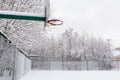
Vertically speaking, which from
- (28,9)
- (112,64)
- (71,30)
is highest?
(71,30)

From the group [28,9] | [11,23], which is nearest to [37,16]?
[11,23]

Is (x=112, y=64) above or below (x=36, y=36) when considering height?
below

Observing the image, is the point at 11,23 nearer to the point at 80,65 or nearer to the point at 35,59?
the point at 35,59

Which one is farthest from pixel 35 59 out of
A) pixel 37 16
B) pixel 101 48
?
pixel 37 16

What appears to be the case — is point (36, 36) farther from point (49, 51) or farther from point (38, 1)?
point (49, 51)

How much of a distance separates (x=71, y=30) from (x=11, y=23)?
25475 millimetres

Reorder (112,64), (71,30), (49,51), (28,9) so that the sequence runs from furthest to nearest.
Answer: (71,30), (49,51), (112,64), (28,9)

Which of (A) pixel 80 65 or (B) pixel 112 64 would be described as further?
(B) pixel 112 64

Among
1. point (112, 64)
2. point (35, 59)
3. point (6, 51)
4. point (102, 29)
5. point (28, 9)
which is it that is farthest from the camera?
point (102, 29)

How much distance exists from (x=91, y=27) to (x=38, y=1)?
91.8 ft

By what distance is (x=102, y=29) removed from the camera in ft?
118

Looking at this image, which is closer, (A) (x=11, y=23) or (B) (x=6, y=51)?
(B) (x=6, y=51)

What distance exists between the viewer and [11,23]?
8336mm

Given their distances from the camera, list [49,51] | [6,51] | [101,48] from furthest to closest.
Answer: [101,48] → [49,51] → [6,51]
